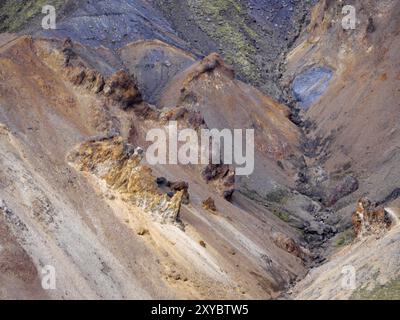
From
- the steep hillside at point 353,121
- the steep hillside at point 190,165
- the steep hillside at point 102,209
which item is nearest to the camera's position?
the steep hillside at point 102,209

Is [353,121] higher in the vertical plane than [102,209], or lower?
higher

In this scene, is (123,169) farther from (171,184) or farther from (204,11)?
(204,11)

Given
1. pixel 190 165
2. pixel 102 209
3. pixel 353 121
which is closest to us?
pixel 102 209

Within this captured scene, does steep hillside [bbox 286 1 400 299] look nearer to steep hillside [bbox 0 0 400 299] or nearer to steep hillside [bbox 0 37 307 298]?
steep hillside [bbox 0 0 400 299]

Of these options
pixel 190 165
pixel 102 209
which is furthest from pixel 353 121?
pixel 102 209

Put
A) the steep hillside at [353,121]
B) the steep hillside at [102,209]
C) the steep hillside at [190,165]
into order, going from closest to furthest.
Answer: the steep hillside at [102,209], the steep hillside at [190,165], the steep hillside at [353,121]

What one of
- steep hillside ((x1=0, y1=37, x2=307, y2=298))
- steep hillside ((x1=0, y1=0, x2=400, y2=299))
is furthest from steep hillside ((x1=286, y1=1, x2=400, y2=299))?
steep hillside ((x1=0, y1=37, x2=307, y2=298))

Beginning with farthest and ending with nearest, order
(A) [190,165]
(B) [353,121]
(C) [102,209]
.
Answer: (B) [353,121] < (A) [190,165] < (C) [102,209]

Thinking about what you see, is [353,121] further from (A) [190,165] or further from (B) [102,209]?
(B) [102,209]

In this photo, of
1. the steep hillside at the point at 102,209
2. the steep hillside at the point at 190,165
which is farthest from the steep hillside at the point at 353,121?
the steep hillside at the point at 102,209

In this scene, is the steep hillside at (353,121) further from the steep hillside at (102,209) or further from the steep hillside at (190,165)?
the steep hillside at (102,209)
